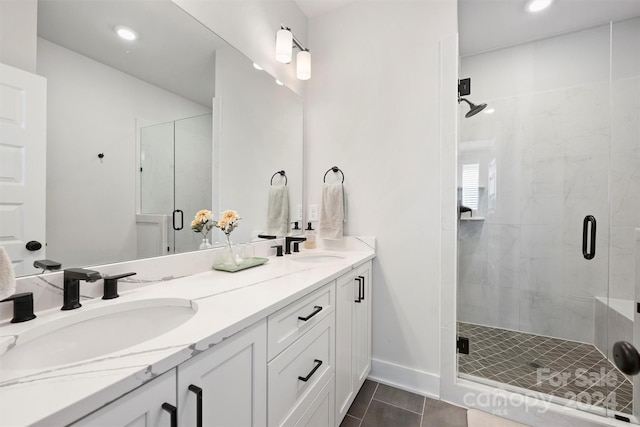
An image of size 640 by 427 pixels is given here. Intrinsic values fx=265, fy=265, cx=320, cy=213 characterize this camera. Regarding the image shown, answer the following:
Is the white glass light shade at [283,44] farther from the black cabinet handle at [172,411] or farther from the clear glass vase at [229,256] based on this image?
the black cabinet handle at [172,411]

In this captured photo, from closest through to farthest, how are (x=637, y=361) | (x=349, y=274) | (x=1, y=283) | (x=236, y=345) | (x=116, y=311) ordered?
(x=637, y=361) < (x=1, y=283) < (x=236, y=345) < (x=116, y=311) < (x=349, y=274)

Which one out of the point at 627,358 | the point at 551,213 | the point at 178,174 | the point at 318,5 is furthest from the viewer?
the point at 551,213

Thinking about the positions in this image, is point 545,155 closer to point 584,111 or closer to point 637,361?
point 584,111

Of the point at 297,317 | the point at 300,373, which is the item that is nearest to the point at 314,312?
the point at 297,317

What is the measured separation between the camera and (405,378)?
1.76 m

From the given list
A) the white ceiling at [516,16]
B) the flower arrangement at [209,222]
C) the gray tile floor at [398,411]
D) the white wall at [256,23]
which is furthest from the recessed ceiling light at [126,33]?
the gray tile floor at [398,411]

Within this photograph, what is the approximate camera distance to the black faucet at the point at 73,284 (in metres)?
0.77

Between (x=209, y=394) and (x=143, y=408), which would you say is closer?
(x=143, y=408)

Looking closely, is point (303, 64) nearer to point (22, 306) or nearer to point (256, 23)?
point (256, 23)

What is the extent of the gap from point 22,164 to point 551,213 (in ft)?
10.0

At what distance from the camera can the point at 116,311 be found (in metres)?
0.82

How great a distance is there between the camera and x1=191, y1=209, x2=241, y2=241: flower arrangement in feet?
4.18

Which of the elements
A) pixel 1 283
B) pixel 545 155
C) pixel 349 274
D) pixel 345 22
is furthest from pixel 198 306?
pixel 545 155

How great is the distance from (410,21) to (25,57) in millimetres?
1979
